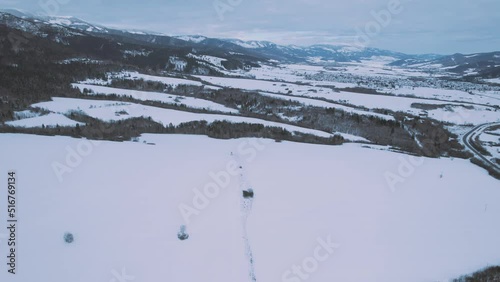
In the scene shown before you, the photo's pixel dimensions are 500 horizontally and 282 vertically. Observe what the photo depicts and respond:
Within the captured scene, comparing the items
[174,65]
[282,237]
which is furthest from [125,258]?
[174,65]

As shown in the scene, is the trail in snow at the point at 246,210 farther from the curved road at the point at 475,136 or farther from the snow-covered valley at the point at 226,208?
the curved road at the point at 475,136

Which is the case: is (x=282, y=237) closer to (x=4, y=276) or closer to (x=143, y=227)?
(x=143, y=227)

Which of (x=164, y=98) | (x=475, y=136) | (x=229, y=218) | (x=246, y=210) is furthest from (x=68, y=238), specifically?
(x=475, y=136)

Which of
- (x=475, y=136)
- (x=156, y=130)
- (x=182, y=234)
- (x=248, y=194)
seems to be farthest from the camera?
(x=475, y=136)

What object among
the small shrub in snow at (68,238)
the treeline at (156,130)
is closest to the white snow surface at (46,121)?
the treeline at (156,130)

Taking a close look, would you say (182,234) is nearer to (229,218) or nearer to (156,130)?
(229,218)

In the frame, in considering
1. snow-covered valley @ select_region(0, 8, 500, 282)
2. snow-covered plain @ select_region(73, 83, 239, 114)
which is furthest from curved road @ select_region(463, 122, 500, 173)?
snow-covered plain @ select_region(73, 83, 239, 114)

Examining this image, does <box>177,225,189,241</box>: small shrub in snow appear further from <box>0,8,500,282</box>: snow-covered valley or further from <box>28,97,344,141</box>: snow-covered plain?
<box>28,97,344,141</box>: snow-covered plain
